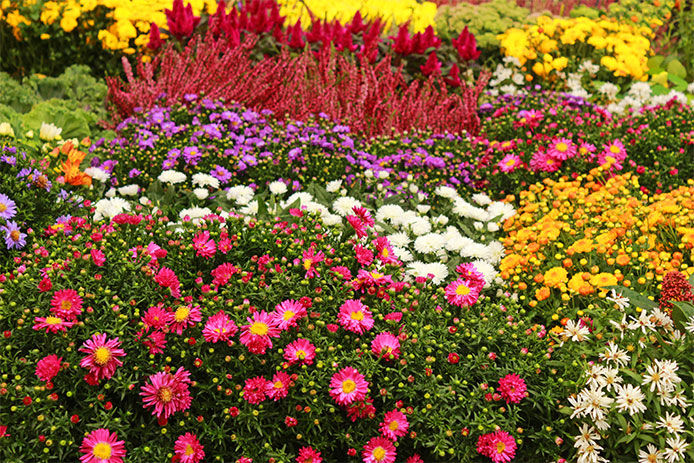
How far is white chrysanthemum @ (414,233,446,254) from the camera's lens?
133 inches

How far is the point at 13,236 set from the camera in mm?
2893

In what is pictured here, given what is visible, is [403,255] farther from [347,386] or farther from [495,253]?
[347,386]

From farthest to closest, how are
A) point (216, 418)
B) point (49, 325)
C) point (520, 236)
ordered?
point (520, 236) → point (216, 418) → point (49, 325)

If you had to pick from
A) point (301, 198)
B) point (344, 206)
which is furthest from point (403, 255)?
point (301, 198)

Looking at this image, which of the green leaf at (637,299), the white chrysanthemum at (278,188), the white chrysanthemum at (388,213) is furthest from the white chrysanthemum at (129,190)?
the green leaf at (637,299)

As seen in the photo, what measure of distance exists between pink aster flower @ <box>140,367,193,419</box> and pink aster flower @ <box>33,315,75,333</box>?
36cm

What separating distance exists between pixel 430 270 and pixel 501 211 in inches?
44.2

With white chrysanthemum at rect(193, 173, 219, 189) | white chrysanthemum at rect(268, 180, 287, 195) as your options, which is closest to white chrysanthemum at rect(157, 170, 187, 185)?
white chrysanthemum at rect(193, 173, 219, 189)

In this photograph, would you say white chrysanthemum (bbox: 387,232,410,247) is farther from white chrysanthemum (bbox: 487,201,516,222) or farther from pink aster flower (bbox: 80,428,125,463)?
pink aster flower (bbox: 80,428,125,463)

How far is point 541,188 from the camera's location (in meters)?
4.32

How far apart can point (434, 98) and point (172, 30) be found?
2.60 metres

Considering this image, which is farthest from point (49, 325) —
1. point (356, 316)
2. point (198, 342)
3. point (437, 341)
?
point (437, 341)

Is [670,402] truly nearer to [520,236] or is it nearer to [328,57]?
[520,236]

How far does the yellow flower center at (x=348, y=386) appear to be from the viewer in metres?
2.21
